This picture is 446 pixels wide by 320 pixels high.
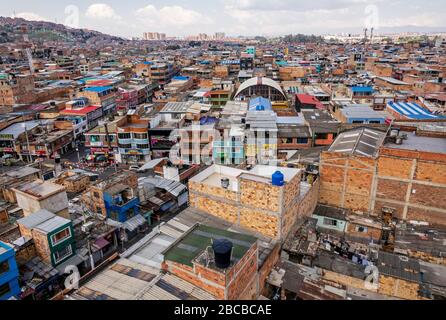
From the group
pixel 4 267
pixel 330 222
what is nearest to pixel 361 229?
pixel 330 222

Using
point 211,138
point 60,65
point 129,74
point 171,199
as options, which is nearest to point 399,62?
point 129,74

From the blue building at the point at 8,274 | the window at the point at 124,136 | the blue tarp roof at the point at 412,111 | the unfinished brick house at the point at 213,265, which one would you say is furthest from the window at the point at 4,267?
the blue tarp roof at the point at 412,111

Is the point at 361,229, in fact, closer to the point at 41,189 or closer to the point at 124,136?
the point at 41,189

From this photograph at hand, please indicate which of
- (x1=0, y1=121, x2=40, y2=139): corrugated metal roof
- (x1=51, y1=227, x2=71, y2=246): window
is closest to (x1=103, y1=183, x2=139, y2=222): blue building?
(x1=51, y1=227, x2=71, y2=246): window

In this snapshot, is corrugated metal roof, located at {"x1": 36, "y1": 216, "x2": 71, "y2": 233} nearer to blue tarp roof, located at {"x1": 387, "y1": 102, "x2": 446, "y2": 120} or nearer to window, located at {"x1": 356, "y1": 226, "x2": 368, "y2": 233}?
window, located at {"x1": 356, "y1": 226, "x2": 368, "y2": 233}

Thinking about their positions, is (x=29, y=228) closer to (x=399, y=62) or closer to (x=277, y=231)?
(x=277, y=231)
